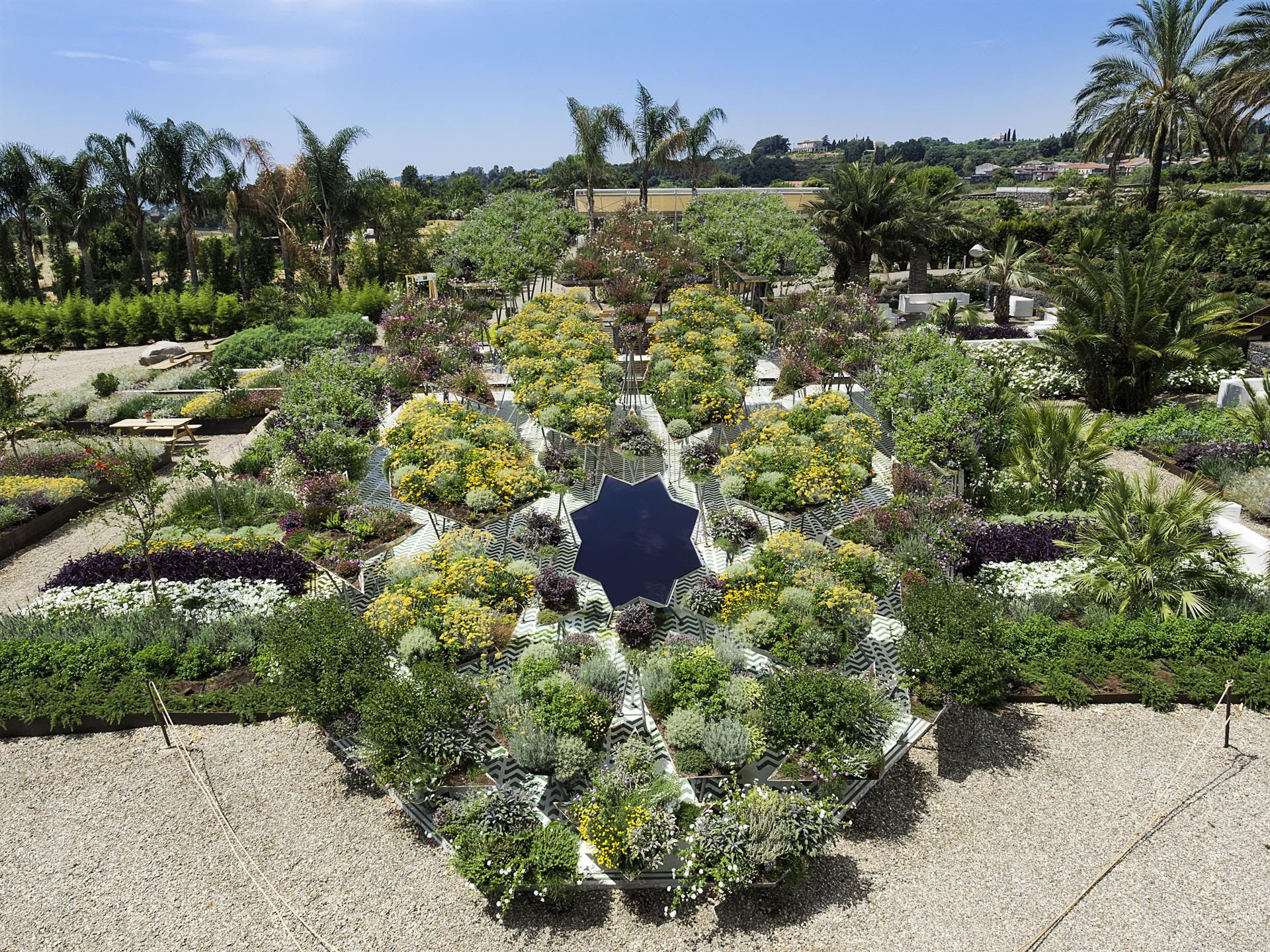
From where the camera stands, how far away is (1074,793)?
6543 millimetres

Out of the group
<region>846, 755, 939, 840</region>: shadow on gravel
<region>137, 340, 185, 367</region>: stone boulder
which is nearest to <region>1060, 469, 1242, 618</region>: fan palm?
<region>846, 755, 939, 840</region>: shadow on gravel

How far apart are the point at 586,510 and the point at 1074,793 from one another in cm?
699

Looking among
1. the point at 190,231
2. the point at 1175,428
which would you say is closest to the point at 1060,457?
the point at 1175,428

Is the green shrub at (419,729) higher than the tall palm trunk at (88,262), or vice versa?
the tall palm trunk at (88,262)

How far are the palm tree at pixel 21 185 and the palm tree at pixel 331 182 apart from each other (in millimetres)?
9315

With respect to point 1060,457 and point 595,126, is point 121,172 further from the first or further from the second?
point 1060,457

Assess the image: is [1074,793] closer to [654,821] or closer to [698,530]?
[654,821]

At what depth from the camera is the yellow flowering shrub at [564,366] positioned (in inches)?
497

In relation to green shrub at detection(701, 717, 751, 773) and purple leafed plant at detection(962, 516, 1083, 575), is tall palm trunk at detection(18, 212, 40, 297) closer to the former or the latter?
green shrub at detection(701, 717, 751, 773)

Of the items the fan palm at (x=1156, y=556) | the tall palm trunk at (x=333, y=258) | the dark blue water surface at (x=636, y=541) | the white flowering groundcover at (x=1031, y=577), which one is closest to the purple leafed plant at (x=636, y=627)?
the dark blue water surface at (x=636, y=541)

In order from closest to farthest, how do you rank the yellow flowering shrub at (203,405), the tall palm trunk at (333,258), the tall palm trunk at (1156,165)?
1. the yellow flowering shrub at (203,405)
2. the tall palm trunk at (1156,165)
3. the tall palm trunk at (333,258)

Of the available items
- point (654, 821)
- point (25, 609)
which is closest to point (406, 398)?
point (25, 609)

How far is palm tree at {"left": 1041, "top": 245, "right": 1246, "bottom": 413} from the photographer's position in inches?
596

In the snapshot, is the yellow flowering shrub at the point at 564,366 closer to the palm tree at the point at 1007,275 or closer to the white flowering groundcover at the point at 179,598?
the white flowering groundcover at the point at 179,598
